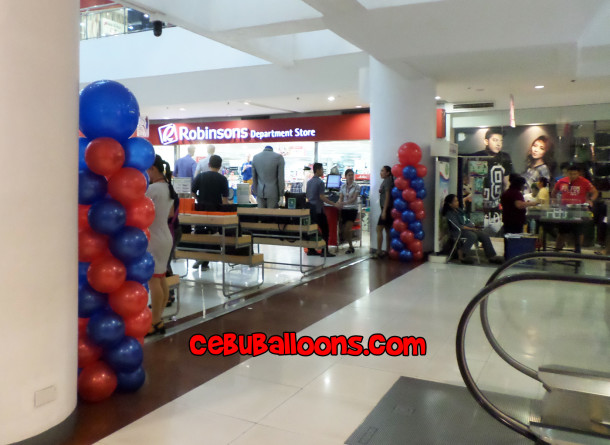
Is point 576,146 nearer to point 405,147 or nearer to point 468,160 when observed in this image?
point 468,160

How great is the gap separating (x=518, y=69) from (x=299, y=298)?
488 cm

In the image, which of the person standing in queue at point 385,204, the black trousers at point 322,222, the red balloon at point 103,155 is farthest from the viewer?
the black trousers at point 322,222

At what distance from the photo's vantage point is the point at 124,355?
3.12m

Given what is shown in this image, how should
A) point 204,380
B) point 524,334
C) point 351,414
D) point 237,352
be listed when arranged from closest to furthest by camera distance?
1. point 351,414
2. point 204,380
3. point 237,352
4. point 524,334

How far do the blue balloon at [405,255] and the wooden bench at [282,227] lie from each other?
175 centimetres

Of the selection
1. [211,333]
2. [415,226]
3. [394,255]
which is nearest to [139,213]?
[211,333]

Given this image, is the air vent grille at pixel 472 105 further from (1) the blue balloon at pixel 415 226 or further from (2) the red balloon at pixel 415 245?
(2) the red balloon at pixel 415 245

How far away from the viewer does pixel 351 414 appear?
9.83ft

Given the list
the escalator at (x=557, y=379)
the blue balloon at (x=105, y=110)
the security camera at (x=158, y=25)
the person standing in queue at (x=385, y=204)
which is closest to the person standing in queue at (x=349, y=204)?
the person standing in queue at (x=385, y=204)

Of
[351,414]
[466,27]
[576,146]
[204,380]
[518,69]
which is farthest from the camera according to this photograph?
[576,146]

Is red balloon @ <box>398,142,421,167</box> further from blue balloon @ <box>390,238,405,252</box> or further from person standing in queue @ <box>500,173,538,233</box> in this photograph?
person standing in queue @ <box>500,173,538,233</box>

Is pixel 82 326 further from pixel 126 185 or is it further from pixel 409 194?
pixel 409 194

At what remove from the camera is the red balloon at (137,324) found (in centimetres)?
321

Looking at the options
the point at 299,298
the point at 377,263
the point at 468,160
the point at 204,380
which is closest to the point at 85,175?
the point at 204,380
